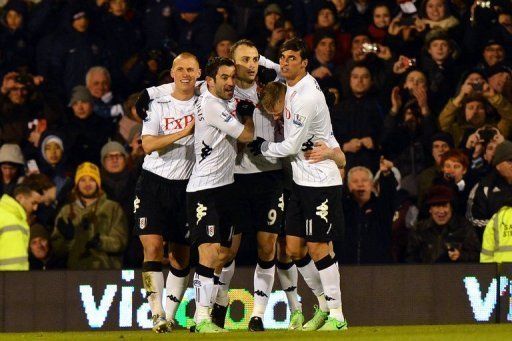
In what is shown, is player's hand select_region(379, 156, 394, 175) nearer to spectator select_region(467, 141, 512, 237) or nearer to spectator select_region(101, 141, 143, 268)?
spectator select_region(467, 141, 512, 237)

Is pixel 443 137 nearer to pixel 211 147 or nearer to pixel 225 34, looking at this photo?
pixel 225 34

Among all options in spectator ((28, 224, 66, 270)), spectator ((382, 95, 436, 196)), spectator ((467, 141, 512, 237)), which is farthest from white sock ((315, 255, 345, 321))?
spectator ((28, 224, 66, 270))

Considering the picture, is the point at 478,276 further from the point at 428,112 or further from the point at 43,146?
the point at 43,146

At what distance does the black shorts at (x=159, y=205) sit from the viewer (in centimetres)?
1352

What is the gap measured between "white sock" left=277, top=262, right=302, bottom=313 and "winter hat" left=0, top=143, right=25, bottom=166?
5.18m

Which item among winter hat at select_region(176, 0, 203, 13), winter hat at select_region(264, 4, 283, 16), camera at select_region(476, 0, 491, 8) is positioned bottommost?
camera at select_region(476, 0, 491, 8)

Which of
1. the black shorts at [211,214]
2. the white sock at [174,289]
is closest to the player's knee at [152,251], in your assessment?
the white sock at [174,289]

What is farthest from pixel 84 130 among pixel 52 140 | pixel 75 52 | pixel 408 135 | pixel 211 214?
pixel 211 214

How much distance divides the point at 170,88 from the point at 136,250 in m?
3.02

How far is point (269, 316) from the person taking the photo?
48.1 feet

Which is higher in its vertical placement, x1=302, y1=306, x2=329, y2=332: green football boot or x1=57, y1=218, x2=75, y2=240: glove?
x1=57, y1=218, x2=75, y2=240: glove

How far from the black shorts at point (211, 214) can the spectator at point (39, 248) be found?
385 cm

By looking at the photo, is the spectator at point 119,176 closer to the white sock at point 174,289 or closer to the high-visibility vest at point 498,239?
the white sock at point 174,289

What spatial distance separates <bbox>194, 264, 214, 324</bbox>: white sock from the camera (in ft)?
42.8
